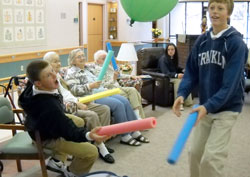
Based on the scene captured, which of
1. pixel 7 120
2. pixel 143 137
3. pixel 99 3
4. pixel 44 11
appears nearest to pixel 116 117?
pixel 143 137

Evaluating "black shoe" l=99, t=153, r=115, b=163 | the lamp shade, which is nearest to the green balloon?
"black shoe" l=99, t=153, r=115, b=163

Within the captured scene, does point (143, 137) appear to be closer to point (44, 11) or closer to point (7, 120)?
point (7, 120)

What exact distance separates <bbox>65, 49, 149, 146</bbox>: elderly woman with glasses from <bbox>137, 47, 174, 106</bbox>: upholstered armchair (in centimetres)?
161

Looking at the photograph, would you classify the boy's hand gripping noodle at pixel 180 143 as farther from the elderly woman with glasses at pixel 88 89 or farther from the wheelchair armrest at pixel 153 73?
the wheelchair armrest at pixel 153 73

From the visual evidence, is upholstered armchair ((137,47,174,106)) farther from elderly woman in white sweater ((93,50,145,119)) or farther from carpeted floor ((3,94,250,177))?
elderly woman in white sweater ((93,50,145,119))

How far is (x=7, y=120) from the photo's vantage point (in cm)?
275

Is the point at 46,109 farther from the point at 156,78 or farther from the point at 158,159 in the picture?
the point at 156,78

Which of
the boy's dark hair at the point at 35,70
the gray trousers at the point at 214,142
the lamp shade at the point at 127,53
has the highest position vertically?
the lamp shade at the point at 127,53

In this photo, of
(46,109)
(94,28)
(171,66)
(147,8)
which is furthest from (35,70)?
(94,28)

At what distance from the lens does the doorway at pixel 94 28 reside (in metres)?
10.1

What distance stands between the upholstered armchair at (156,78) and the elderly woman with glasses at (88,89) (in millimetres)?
1615

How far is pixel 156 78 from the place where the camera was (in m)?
5.41

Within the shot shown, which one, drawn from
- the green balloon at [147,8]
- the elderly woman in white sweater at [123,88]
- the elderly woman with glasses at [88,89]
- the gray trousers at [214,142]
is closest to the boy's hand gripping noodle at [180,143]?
the gray trousers at [214,142]

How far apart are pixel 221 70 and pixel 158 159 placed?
155 cm
